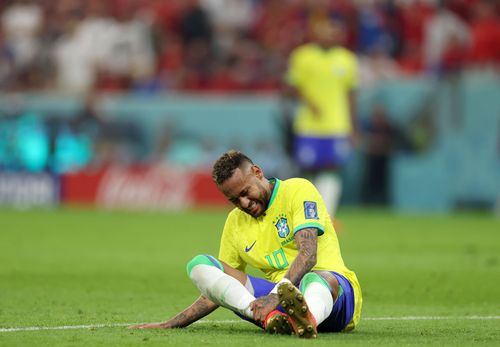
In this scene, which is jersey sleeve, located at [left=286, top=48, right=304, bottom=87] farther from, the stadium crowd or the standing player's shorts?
the stadium crowd

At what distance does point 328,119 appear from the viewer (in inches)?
631

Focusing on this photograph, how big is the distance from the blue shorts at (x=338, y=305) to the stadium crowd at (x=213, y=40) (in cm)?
1395

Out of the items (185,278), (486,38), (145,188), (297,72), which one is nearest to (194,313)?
(185,278)

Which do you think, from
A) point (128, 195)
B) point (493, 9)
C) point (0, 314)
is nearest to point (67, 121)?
point (128, 195)

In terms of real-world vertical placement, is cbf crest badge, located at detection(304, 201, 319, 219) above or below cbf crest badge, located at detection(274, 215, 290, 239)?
above

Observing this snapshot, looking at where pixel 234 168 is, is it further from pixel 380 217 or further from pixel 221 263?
pixel 380 217

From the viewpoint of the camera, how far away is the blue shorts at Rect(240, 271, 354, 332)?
22.7 ft

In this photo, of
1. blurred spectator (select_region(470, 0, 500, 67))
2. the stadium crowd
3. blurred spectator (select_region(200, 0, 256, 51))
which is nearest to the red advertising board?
the stadium crowd

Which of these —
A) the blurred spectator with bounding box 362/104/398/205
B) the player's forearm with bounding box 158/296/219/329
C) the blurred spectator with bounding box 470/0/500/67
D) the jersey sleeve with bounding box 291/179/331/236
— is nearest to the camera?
the jersey sleeve with bounding box 291/179/331/236

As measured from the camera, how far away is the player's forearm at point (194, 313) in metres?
7.19

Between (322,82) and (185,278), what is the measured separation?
5537mm

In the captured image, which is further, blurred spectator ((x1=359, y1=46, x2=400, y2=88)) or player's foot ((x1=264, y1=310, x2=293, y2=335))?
blurred spectator ((x1=359, y1=46, x2=400, y2=88))

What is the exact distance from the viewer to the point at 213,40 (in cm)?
2277

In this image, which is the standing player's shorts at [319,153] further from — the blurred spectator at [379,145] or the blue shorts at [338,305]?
the blue shorts at [338,305]
